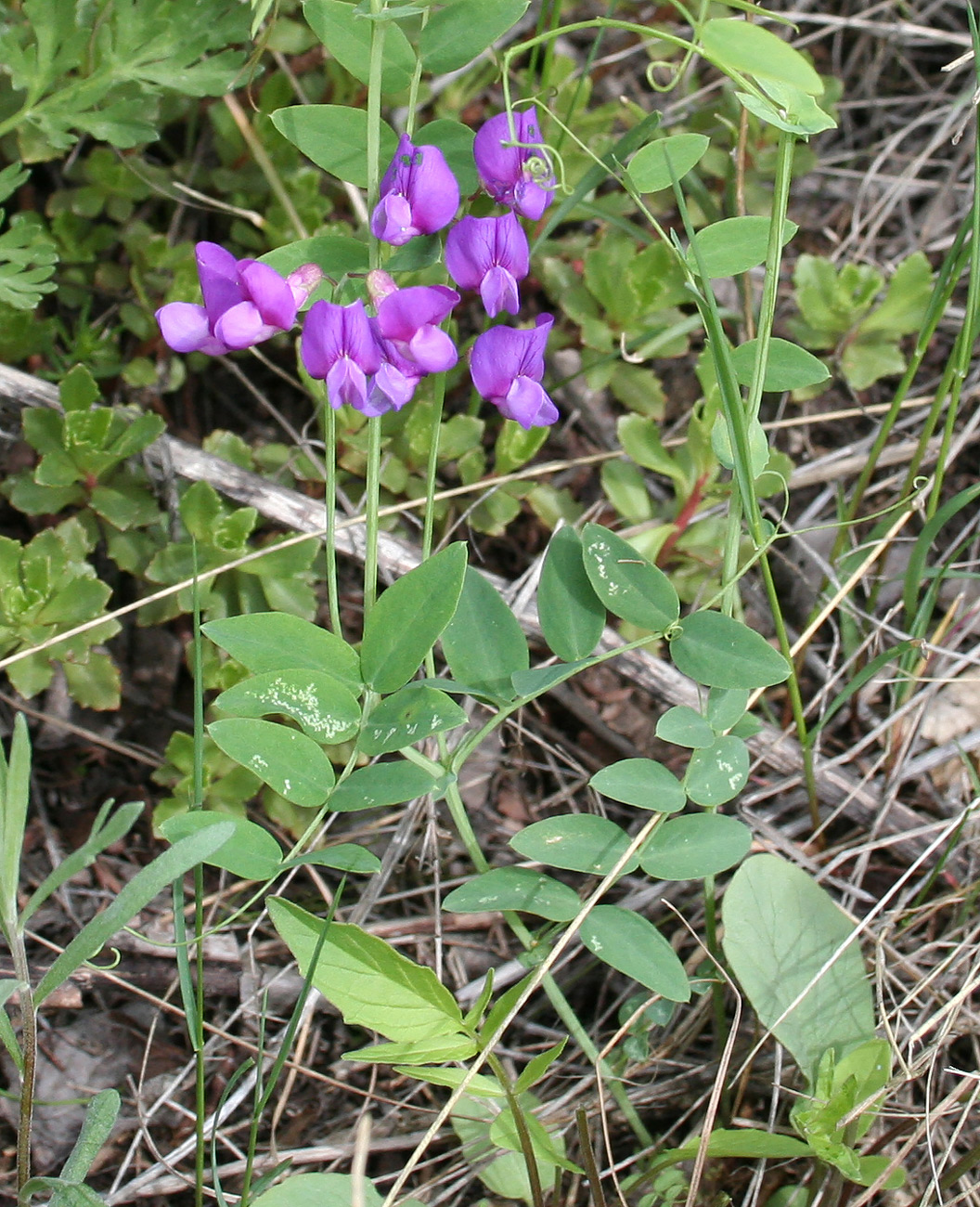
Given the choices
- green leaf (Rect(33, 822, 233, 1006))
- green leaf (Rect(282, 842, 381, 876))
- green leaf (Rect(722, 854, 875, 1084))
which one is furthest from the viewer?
green leaf (Rect(722, 854, 875, 1084))

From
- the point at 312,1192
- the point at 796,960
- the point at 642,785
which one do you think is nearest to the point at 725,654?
the point at 642,785

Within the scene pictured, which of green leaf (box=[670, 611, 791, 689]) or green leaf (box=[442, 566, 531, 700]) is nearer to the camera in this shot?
green leaf (box=[670, 611, 791, 689])

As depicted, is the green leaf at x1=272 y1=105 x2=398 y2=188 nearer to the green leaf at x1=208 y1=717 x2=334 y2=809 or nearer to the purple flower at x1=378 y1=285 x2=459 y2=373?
the purple flower at x1=378 y1=285 x2=459 y2=373

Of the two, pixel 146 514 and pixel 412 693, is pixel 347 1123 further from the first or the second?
pixel 146 514

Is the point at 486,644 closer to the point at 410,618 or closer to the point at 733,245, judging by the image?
the point at 410,618

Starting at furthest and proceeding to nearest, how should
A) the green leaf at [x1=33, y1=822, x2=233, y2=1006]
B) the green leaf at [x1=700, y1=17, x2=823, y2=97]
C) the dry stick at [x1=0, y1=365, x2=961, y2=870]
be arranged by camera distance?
the dry stick at [x1=0, y1=365, x2=961, y2=870] < the green leaf at [x1=33, y1=822, x2=233, y2=1006] < the green leaf at [x1=700, y1=17, x2=823, y2=97]

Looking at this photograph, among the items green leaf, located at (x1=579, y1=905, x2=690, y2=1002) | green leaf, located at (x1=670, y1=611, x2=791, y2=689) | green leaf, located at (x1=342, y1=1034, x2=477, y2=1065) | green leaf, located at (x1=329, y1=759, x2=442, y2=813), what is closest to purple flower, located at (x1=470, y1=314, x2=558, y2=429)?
green leaf, located at (x1=670, y1=611, x2=791, y2=689)

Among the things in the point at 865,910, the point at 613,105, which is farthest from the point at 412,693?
the point at 613,105
